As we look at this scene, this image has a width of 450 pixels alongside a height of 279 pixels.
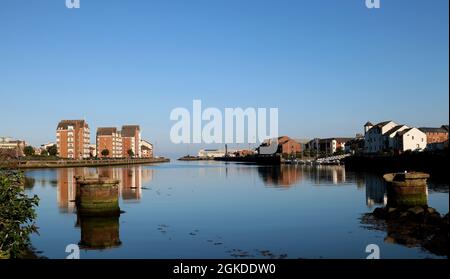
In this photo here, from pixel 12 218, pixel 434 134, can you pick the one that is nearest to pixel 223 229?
pixel 12 218

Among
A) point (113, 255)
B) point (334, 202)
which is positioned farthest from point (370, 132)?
point (113, 255)

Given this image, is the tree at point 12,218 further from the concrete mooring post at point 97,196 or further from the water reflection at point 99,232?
the concrete mooring post at point 97,196

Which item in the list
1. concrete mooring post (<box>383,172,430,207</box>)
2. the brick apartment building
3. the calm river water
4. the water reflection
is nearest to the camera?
the calm river water

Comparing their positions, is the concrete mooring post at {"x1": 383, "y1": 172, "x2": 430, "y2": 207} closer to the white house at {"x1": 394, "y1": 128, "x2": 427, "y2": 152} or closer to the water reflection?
the water reflection

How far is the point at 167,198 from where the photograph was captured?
5084 centimetres

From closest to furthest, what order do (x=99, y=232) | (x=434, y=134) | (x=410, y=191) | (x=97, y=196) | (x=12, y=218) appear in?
Result: (x=12, y=218) < (x=99, y=232) < (x=97, y=196) < (x=410, y=191) < (x=434, y=134)

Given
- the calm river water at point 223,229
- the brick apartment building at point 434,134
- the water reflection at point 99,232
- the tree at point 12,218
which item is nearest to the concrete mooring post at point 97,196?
the water reflection at point 99,232

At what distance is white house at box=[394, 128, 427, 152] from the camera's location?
429ft

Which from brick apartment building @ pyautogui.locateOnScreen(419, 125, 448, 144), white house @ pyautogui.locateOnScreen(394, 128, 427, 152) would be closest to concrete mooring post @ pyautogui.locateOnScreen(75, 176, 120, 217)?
white house @ pyautogui.locateOnScreen(394, 128, 427, 152)

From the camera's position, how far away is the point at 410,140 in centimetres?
13150

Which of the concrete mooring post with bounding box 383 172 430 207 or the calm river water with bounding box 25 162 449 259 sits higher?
the concrete mooring post with bounding box 383 172 430 207

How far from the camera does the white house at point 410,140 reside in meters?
131

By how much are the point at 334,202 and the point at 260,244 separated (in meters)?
21.6

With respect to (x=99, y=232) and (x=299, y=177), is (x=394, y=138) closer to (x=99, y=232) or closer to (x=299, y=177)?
(x=299, y=177)
